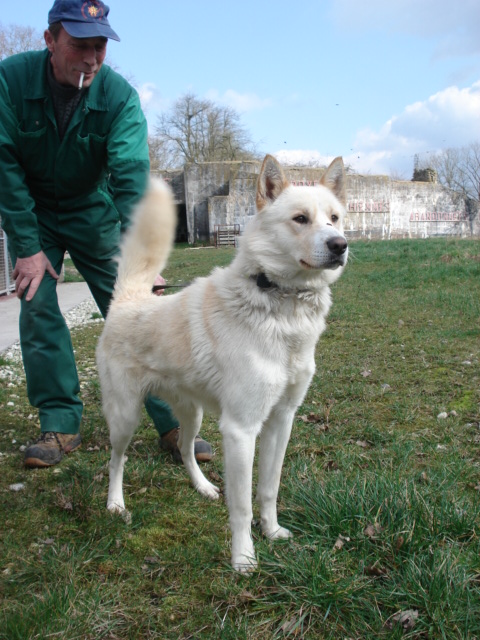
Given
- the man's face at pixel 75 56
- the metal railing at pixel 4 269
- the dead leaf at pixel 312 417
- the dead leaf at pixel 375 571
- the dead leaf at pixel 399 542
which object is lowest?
the dead leaf at pixel 312 417

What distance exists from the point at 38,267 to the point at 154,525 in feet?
5.41

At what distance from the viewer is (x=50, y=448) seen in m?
3.20

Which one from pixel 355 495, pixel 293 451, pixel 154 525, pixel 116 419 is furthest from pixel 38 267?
pixel 355 495

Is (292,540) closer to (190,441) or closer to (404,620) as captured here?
(404,620)

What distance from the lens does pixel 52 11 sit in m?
2.78

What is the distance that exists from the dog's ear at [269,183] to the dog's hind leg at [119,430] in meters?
1.16

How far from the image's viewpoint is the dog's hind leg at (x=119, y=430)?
267 cm

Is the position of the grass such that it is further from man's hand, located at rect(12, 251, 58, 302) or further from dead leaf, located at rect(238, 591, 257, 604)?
man's hand, located at rect(12, 251, 58, 302)

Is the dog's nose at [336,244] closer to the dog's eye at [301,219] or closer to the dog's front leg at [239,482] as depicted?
the dog's eye at [301,219]

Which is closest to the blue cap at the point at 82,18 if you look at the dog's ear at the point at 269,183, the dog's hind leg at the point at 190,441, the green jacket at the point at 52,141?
the green jacket at the point at 52,141

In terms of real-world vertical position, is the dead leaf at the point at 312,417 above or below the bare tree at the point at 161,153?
below

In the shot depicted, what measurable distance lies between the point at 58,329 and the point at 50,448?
733 mm

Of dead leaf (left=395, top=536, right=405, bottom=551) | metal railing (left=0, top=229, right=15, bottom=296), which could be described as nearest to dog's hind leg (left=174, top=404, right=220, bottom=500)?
dead leaf (left=395, top=536, right=405, bottom=551)

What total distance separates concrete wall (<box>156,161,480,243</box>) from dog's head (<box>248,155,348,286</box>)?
2649cm
